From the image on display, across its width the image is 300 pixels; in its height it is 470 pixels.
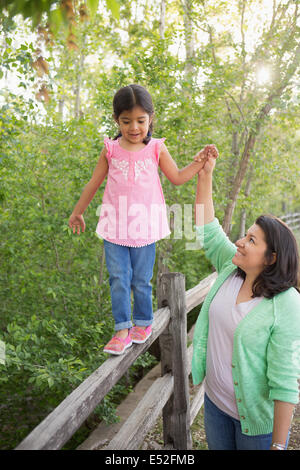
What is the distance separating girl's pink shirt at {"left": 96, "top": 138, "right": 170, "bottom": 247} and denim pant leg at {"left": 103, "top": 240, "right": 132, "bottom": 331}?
0.18ft

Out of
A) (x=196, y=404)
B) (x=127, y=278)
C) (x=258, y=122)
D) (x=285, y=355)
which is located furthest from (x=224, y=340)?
(x=258, y=122)

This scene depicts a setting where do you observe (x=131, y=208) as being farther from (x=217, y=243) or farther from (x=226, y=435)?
(x=226, y=435)

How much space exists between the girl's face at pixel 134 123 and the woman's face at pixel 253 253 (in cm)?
71

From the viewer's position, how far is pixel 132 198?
202 centimetres

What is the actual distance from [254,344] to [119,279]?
71cm

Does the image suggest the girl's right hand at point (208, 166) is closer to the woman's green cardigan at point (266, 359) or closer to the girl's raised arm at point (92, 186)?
the girl's raised arm at point (92, 186)

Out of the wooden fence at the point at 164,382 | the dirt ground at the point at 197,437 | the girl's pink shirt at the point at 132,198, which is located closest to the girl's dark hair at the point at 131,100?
the girl's pink shirt at the point at 132,198

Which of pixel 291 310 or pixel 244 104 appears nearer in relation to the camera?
pixel 291 310

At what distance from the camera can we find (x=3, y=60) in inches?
143

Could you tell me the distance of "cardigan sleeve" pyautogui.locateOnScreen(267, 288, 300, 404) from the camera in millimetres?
1642

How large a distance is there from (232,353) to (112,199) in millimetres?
926

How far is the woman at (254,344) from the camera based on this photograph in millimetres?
1664
